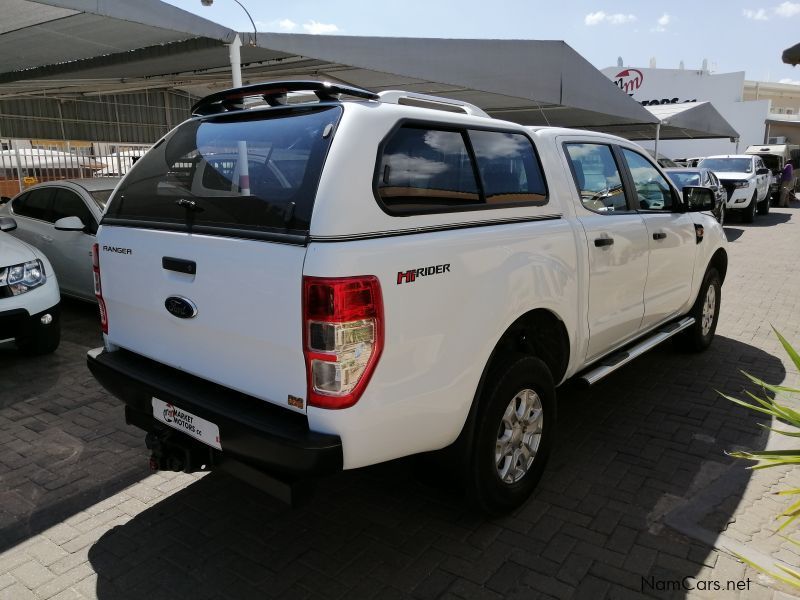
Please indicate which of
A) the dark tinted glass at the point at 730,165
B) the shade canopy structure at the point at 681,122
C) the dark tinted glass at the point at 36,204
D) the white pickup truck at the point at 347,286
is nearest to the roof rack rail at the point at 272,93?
the white pickup truck at the point at 347,286

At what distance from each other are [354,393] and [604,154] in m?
2.65

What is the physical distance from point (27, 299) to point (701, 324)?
5.85 metres

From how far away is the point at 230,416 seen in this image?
93.3 inches

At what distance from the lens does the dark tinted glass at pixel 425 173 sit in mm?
2395

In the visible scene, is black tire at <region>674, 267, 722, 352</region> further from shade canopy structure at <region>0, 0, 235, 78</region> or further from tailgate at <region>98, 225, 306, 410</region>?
shade canopy structure at <region>0, 0, 235, 78</region>

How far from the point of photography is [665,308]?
4.54m

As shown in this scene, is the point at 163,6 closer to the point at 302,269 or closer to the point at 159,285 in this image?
the point at 159,285

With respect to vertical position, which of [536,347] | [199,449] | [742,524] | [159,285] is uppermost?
[159,285]

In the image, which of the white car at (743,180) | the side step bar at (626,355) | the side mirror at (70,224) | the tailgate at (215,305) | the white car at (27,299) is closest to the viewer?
the tailgate at (215,305)

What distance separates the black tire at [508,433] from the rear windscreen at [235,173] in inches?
47.1

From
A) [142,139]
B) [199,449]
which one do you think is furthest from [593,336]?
[142,139]

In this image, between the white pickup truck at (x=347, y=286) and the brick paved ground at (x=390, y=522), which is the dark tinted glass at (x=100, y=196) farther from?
A: the white pickup truck at (x=347, y=286)

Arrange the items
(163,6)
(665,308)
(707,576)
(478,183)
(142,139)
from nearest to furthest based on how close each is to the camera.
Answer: (707,576)
(478,183)
(665,308)
(163,6)
(142,139)

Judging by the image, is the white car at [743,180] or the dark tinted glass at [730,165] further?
the dark tinted glass at [730,165]
